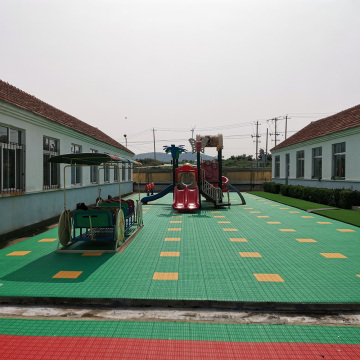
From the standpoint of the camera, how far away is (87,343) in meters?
3.07

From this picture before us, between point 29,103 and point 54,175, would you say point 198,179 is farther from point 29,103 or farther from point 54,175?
point 29,103

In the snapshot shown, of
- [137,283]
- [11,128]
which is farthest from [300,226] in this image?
[11,128]

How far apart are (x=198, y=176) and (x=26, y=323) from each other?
11.3 meters

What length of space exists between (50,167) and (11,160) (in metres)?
2.56

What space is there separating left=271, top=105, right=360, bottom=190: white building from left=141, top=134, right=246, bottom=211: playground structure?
5.62 meters

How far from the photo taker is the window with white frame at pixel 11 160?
303 inches

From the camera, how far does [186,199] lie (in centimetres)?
1315

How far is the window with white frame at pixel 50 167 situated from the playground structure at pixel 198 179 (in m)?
5.15

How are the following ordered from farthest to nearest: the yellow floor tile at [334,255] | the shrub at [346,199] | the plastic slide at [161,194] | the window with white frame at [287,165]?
the window with white frame at [287,165]
the plastic slide at [161,194]
the shrub at [346,199]
the yellow floor tile at [334,255]

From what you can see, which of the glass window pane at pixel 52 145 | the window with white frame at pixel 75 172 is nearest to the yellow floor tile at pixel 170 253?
the glass window pane at pixel 52 145

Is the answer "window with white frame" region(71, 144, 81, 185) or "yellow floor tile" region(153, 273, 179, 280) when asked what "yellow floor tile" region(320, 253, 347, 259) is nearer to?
"yellow floor tile" region(153, 273, 179, 280)

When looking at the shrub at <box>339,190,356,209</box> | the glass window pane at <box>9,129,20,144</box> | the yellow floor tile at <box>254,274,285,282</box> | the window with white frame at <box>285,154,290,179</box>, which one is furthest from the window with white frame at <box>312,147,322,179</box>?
the glass window pane at <box>9,129,20,144</box>

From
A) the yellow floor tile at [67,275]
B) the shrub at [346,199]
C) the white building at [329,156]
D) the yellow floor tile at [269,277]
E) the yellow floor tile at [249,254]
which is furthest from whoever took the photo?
the white building at [329,156]

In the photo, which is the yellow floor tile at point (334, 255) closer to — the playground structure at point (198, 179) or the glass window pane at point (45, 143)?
the playground structure at point (198, 179)
